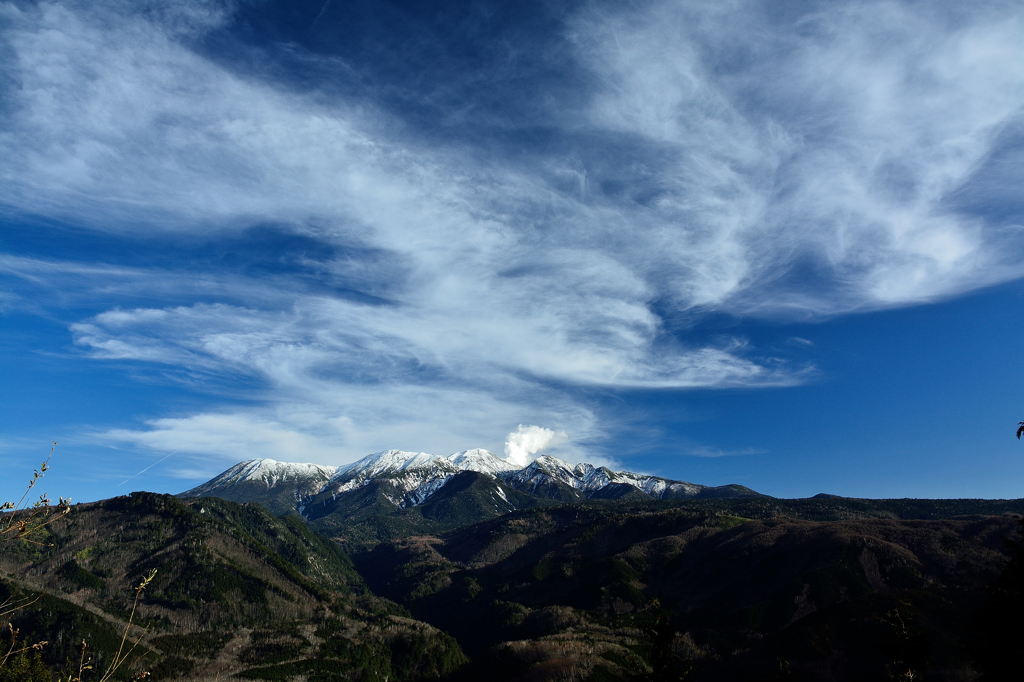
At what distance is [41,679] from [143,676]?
662ft

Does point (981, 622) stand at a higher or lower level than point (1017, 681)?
higher

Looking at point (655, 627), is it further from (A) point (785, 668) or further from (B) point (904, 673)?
(B) point (904, 673)

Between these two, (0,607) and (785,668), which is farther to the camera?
(785,668)

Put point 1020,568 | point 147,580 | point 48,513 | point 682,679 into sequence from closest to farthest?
point 147,580 → point 48,513 → point 1020,568 → point 682,679

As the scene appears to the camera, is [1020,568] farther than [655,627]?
No

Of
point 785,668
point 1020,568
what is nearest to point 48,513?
point 1020,568

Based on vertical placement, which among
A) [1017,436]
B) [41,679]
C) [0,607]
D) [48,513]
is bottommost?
[41,679]

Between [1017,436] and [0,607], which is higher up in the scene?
[1017,436]

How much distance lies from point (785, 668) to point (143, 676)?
256ft

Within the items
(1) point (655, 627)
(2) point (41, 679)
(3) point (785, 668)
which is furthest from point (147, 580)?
(2) point (41, 679)

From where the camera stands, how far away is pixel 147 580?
58.3ft

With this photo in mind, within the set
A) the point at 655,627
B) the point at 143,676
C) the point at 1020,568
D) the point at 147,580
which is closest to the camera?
the point at 147,580

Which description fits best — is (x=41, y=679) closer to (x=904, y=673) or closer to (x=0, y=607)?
(x=0, y=607)

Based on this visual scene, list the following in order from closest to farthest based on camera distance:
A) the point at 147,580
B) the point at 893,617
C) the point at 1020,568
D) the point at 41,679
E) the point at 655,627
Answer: the point at 147,580, the point at 1020,568, the point at 655,627, the point at 893,617, the point at 41,679
